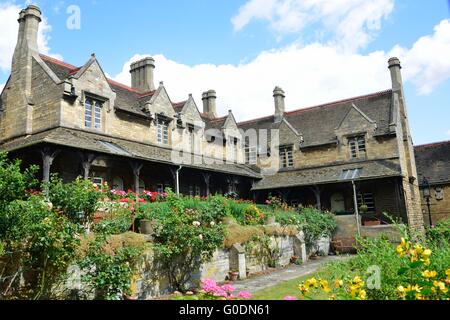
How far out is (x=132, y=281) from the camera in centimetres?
875

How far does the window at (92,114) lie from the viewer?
743 inches

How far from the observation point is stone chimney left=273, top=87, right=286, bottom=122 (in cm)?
3352

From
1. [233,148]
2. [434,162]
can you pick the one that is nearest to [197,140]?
[233,148]

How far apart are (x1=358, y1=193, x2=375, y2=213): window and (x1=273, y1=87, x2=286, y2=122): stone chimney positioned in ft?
36.0

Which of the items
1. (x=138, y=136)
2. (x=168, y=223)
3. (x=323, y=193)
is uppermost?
(x=138, y=136)

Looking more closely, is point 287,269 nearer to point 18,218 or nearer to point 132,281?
point 132,281

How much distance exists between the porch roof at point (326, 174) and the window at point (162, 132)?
8016 millimetres

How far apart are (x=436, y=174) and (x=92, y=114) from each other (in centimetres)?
2817

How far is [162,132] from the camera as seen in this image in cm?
2381

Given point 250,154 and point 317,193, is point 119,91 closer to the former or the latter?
point 250,154

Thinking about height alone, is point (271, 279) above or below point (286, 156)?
below

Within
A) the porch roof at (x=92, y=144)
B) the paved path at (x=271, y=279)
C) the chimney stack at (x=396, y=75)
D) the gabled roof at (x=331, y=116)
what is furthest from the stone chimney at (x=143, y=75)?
the chimney stack at (x=396, y=75)

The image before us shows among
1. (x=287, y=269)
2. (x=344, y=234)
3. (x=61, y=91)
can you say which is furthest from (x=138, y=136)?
(x=344, y=234)

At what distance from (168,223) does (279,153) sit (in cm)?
2168
